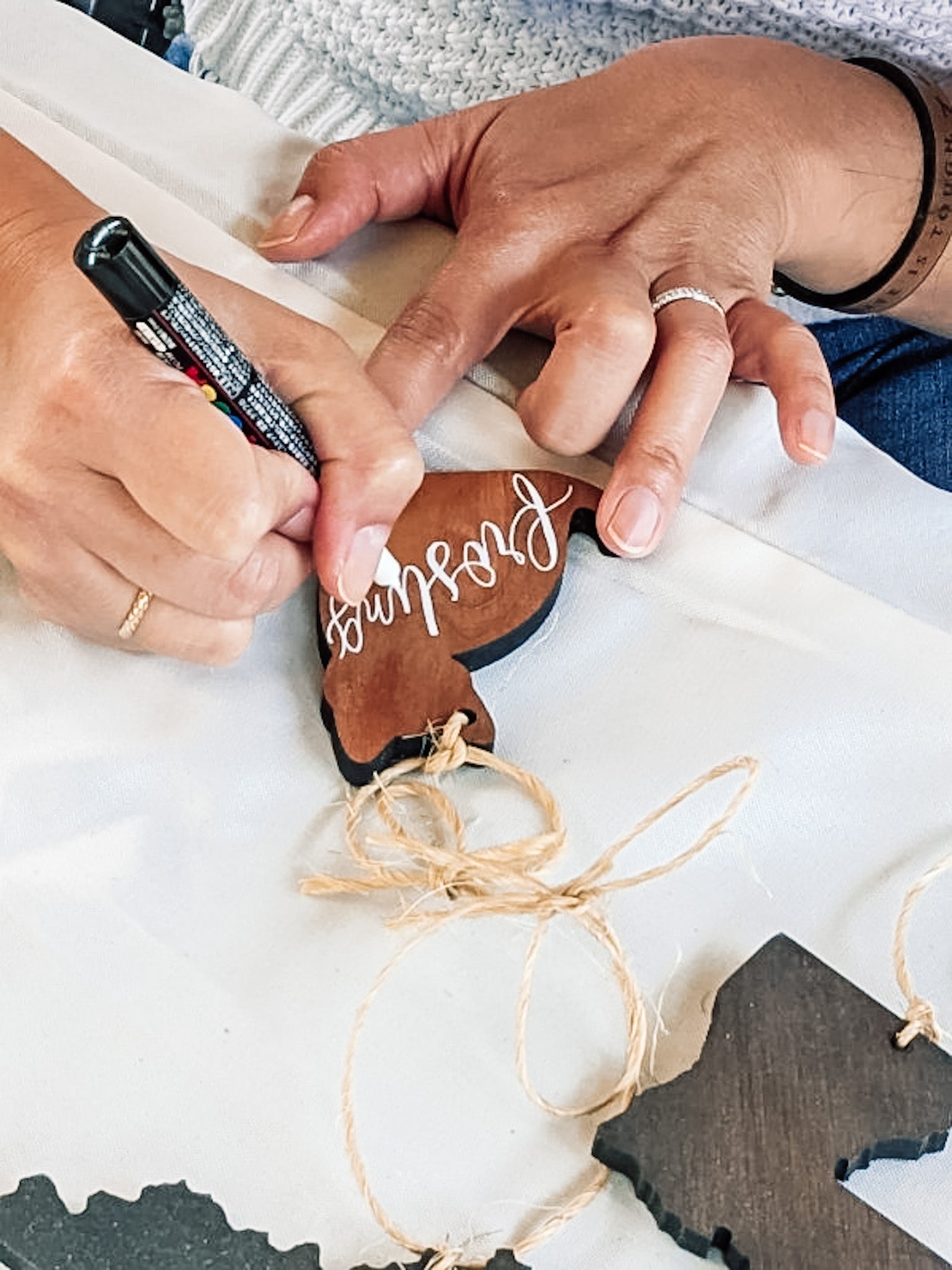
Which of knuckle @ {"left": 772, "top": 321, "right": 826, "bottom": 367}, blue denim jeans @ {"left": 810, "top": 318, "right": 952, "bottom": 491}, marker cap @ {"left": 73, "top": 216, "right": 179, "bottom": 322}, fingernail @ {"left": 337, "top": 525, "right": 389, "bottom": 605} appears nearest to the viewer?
marker cap @ {"left": 73, "top": 216, "right": 179, "bottom": 322}

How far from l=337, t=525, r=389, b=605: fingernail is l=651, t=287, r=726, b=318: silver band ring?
19cm

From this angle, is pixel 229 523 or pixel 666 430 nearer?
pixel 229 523

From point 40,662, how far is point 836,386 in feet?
1.75

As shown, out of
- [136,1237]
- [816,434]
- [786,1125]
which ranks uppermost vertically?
[816,434]

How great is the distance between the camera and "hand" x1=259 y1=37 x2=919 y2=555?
2.00ft

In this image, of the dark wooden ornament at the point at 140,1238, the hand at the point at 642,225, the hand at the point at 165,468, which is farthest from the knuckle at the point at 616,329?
the dark wooden ornament at the point at 140,1238

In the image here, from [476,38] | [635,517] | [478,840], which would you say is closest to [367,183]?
[476,38]

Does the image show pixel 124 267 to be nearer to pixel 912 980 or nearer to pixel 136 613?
pixel 136 613

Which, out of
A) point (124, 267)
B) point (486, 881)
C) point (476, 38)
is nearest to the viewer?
point (124, 267)

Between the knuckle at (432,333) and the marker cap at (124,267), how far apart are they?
7.7 inches

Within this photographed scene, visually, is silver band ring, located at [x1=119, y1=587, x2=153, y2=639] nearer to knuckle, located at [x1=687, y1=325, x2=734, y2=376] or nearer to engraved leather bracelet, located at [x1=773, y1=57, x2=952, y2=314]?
knuckle, located at [x1=687, y1=325, x2=734, y2=376]

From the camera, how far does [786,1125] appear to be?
47cm

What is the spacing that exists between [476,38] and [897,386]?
340 millimetres

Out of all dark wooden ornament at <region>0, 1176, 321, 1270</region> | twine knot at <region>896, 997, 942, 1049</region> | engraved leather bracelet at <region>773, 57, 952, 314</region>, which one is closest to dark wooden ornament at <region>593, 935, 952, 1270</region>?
twine knot at <region>896, 997, 942, 1049</region>
